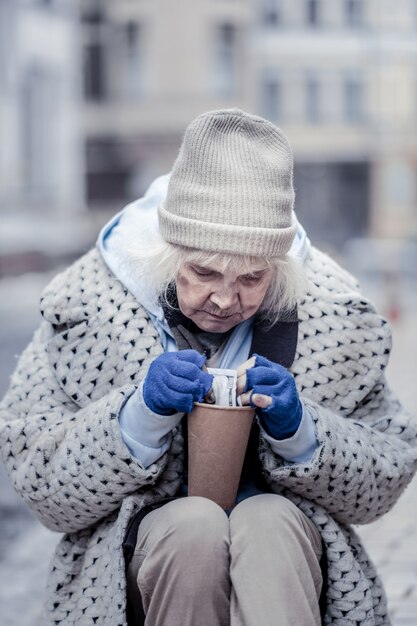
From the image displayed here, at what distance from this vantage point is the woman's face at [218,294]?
2516mm

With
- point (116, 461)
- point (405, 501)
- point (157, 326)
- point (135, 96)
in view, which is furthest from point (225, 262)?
point (135, 96)

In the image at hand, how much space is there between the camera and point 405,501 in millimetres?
5270

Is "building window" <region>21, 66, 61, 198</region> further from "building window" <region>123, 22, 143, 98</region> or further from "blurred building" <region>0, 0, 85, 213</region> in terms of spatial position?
"building window" <region>123, 22, 143, 98</region>

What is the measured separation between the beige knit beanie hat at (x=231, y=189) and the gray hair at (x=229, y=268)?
1.1 inches

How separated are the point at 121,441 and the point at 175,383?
180mm

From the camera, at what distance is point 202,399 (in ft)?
7.64

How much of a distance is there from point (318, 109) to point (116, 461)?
112 feet

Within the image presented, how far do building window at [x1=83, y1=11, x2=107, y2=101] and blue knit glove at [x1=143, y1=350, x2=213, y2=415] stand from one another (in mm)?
31908

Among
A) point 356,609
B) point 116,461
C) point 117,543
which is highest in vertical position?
point 116,461

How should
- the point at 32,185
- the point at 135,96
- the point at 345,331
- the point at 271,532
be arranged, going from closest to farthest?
1. the point at 271,532
2. the point at 345,331
3. the point at 32,185
4. the point at 135,96

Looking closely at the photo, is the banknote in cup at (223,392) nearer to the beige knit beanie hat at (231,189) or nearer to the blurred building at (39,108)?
the beige knit beanie hat at (231,189)

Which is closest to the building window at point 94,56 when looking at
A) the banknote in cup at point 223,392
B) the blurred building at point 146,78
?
the blurred building at point 146,78

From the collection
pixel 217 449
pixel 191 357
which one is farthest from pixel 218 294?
pixel 217 449

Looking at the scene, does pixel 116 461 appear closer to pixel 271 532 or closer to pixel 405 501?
pixel 271 532
